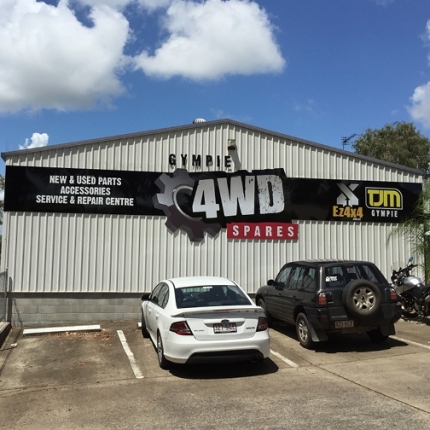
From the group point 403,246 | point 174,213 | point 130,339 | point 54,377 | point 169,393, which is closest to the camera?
point 169,393

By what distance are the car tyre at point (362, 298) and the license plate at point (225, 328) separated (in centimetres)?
252

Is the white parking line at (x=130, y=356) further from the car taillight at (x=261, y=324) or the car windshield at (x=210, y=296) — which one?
the car taillight at (x=261, y=324)

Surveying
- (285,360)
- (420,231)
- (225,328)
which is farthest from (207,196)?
(225,328)

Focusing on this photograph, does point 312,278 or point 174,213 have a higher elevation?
point 174,213

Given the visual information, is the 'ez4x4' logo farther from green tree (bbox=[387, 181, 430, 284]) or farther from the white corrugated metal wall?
green tree (bbox=[387, 181, 430, 284])

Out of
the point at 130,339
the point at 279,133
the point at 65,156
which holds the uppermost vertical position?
the point at 279,133

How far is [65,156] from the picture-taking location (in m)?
13.1

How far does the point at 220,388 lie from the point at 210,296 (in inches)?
66.8

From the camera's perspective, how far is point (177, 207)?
13.5 metres

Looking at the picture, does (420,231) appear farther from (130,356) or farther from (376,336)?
(130,356)

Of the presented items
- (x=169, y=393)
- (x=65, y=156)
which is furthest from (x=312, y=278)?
(x=65, y=156)

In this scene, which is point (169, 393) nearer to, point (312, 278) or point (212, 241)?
point (312, 278)

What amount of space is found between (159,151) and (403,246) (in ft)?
26.8

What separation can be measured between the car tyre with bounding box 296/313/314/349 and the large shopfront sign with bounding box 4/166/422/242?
4.82 meters
